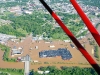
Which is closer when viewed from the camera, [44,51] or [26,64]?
[26,64]

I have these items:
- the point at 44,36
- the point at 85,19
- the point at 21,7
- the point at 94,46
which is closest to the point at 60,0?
the point at 21,7

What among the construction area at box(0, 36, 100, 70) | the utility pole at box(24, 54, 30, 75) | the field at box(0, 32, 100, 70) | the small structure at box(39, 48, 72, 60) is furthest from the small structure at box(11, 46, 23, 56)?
the small structure at box(39, 48, 72, 60)

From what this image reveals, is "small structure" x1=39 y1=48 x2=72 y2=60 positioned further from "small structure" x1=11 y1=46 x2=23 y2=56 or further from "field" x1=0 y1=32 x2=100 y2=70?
"small structure" x1=11 y1=46 x2=23 y2=56

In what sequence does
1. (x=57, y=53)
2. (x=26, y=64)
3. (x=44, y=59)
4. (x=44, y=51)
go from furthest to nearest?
(x=44, y=51) < (x=57, y=53) < (x=44, y=59) < (x=26, y=64)

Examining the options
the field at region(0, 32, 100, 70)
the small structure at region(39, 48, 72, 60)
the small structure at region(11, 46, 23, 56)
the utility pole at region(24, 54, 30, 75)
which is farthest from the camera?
the small structure at region(11, 46, 23, 56)

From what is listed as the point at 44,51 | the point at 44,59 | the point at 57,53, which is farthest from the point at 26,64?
the point at 57,53

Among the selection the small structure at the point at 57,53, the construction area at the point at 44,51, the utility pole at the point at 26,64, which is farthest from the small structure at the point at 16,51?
the small structure at the point at 57,53

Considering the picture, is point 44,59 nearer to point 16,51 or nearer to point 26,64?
point 26,64

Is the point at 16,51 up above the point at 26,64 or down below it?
above

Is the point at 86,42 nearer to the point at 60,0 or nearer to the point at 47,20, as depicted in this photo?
the point at 47,20

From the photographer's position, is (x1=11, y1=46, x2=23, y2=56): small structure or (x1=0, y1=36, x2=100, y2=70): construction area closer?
(x1=0, y1=36, x2=100, y2=70): construction area

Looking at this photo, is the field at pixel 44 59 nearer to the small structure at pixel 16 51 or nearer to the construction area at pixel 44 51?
the construction area at pixel 44 51

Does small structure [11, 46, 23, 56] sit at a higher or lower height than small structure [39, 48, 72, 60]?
higher
